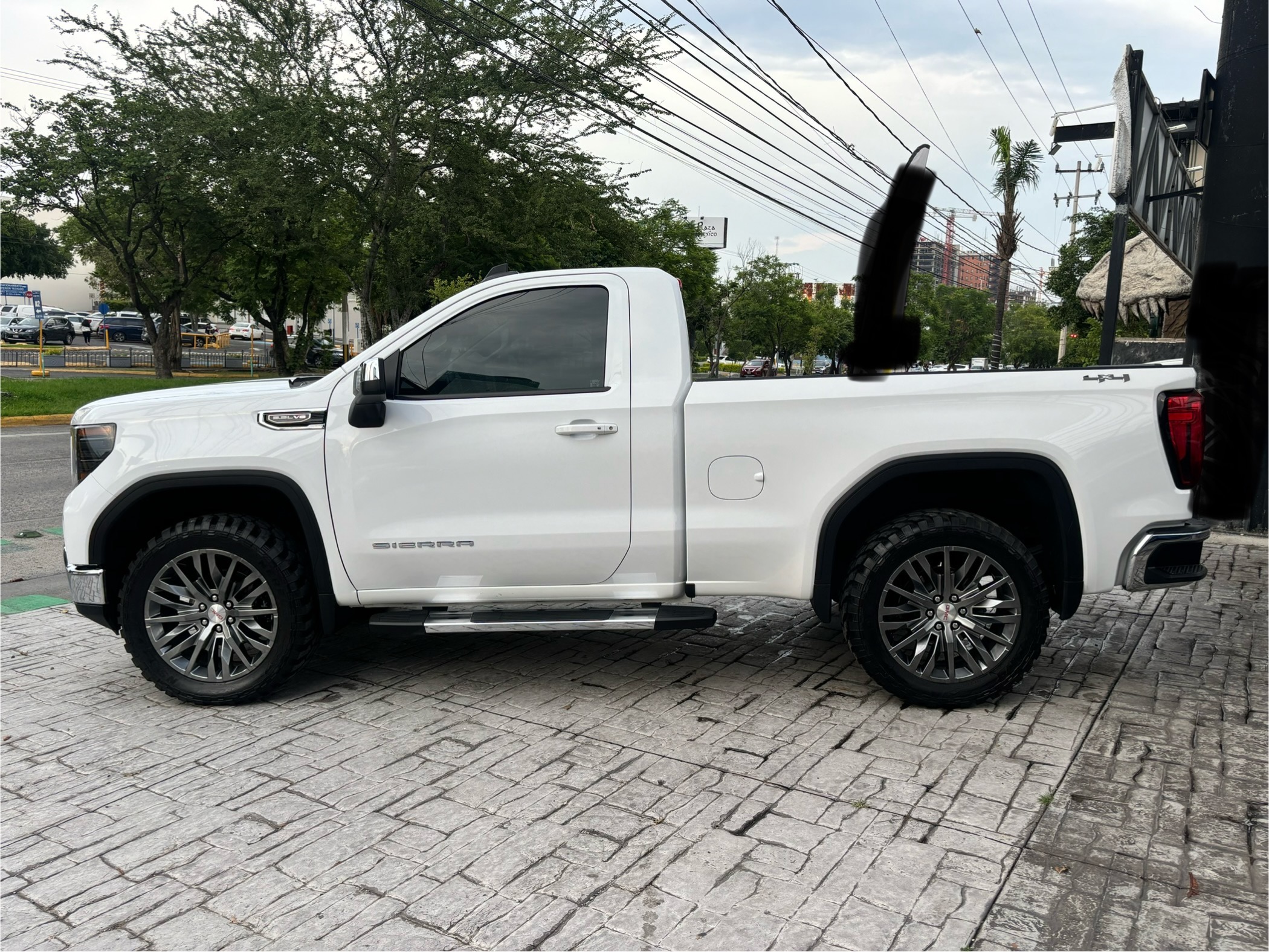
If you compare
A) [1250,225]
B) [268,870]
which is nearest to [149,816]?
[268,870]

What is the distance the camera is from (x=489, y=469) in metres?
4.63

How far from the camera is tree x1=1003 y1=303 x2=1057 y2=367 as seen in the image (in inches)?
3969

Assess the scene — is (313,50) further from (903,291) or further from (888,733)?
(888,733)

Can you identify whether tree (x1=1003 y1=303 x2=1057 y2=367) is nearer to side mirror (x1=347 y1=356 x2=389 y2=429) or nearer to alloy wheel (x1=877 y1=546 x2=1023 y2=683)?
alloy wheel (x1=877 y1=546 x2=1023 y2=683)

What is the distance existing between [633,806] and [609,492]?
1.48m

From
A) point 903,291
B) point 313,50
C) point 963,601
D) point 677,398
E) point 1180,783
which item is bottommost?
point 1180,783

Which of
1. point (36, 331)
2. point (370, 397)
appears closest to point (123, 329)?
point (36, 331)

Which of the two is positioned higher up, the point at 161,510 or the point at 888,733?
the point at 161,510

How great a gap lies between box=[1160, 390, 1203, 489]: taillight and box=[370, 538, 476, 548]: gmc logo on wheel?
3217 millimetres

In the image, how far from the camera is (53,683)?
5195 millimetres

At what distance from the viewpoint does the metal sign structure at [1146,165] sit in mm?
9969

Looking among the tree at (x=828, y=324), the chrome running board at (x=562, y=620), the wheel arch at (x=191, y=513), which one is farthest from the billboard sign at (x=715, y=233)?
the chrome running board at (x=562, y=620)

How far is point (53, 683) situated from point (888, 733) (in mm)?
4262

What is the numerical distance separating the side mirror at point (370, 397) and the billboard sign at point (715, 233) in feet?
245
